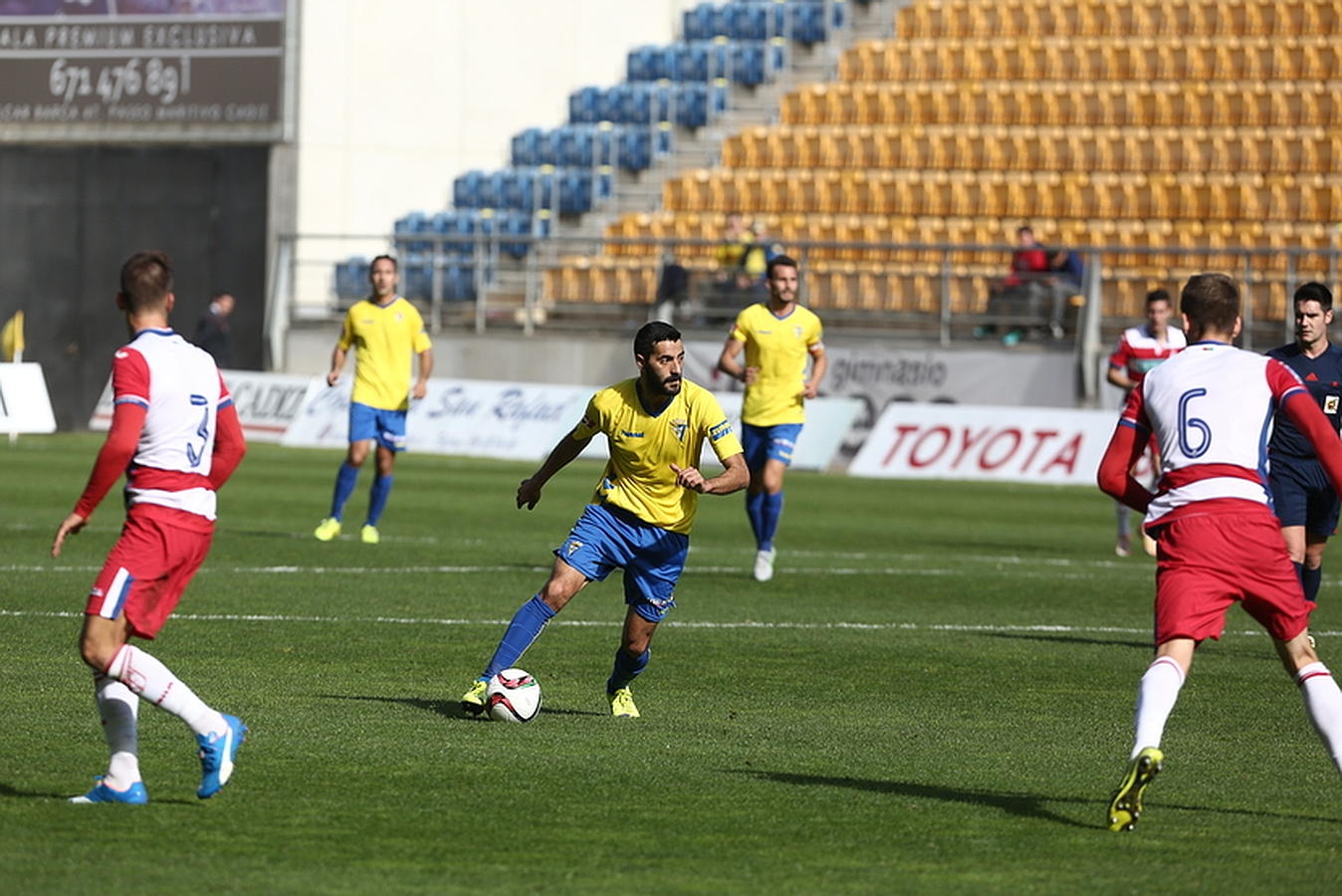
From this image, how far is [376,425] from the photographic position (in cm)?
1772

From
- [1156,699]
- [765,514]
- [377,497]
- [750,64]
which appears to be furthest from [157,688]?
[750,64]

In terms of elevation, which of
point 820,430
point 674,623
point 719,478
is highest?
point 719,478

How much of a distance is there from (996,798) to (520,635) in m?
2.34

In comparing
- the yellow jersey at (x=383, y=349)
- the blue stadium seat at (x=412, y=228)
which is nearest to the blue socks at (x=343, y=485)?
the yellow jersey at (x=383, y=349)

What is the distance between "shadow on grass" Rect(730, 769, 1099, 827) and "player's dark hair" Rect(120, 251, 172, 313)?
272 cm

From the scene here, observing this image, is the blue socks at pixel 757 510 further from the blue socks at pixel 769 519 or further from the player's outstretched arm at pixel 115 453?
the player's outstretched arm at pixel 115 453

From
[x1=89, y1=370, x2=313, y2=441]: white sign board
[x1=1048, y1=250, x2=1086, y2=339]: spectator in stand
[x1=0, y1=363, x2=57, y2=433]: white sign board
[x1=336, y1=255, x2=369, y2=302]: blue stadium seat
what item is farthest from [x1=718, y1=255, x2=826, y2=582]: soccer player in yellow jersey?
[x1=336, y1=255, x2=369, y2=302]: blue stadium seat

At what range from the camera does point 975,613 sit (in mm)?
13984

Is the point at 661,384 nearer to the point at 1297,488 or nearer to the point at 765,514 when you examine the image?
the point at 1297,488

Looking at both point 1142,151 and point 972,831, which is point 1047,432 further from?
point 972,831

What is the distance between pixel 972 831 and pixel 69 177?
3413 cm

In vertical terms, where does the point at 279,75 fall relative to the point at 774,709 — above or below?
above

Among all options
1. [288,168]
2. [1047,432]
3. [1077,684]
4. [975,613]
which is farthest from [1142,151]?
[1077,684]

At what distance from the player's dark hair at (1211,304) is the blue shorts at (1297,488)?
466cm
